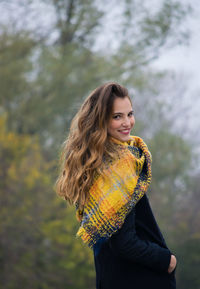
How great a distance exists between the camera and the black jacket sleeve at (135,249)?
5.25 ft

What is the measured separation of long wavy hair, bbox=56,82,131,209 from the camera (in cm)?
169

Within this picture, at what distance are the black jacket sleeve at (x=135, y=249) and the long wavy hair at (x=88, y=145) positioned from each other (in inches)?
8.2

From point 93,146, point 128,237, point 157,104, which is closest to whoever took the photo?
point 128,237

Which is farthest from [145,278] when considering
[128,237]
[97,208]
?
[97,208]

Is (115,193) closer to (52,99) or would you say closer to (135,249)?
(135,249)

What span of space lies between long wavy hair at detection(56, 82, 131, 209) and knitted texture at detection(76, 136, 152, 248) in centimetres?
4

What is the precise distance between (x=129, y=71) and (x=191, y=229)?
28.3 ft

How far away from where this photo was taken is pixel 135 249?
160 centimetres

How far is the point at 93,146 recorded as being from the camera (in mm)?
1720

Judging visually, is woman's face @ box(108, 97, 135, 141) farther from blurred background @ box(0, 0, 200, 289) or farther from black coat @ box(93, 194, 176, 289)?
blurred background @ box(0, 0, 200, 289)

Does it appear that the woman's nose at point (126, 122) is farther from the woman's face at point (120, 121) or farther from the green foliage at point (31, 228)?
the green foliage at point (31, 228)

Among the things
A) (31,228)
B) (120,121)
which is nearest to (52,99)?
(31,228)

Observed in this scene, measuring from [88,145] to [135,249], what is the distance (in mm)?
468

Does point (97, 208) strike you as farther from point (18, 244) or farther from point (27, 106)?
point (27, 106)
